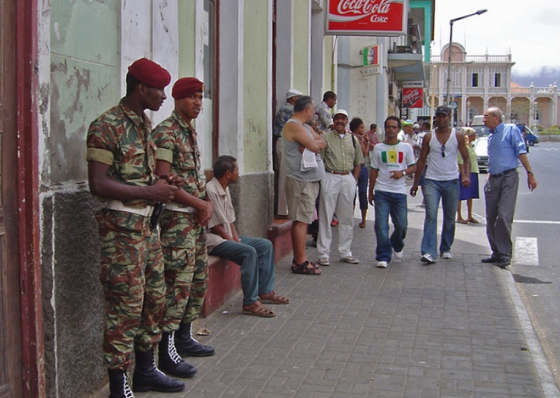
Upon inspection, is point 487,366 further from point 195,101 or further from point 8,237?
point 8,237

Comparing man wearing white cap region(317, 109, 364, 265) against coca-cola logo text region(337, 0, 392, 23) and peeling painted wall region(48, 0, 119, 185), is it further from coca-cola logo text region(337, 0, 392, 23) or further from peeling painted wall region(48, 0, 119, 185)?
coca-cola logo text region(337, 0, 392, 23)

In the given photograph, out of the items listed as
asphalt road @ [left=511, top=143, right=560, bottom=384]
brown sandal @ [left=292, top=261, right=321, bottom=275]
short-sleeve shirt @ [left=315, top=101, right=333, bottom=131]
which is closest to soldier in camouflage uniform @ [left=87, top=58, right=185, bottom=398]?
asphalt road @ [left=511, top=143, right=560, bottom=384]

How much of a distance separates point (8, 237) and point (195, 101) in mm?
1576

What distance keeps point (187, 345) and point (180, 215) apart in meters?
1.05

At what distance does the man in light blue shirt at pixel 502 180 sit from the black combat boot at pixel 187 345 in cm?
473

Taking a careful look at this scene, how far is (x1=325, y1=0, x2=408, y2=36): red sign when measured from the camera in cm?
1166

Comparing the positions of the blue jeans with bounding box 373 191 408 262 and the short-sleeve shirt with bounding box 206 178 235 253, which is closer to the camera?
the short-sleeve shirt with bounding box 206 178 235 253

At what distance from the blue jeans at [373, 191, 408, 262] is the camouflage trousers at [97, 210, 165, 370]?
4.82m

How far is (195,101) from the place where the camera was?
439 cm

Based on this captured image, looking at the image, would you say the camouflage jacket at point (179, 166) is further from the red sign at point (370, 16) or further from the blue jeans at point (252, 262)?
the red sign at point (370, 16)

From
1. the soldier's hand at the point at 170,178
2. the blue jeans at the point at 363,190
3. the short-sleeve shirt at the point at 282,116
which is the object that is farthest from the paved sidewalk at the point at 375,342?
the blue jeans at the point at 363,190

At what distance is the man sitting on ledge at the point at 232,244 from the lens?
221 inches

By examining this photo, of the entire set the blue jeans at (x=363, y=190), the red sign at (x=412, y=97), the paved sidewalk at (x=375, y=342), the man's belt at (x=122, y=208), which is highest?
the red sign at (x=412, y=97)

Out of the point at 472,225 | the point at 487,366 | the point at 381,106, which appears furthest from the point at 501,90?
the point at 487,366
